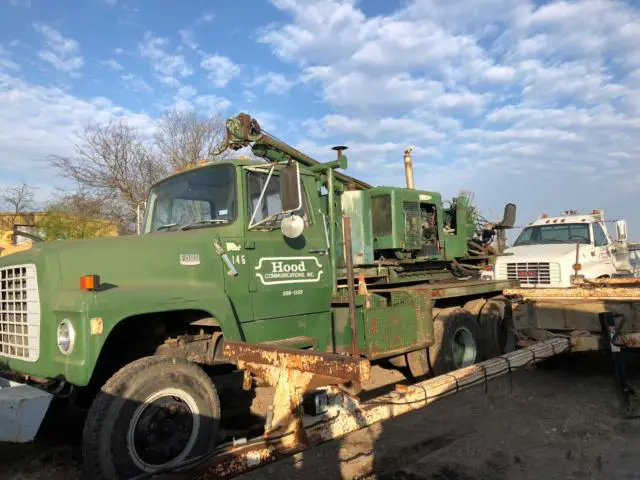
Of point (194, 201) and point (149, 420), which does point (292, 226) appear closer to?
point (194, 201)

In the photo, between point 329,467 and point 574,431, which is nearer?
point 329,467

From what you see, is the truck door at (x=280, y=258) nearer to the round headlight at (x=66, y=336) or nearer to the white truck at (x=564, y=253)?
the round headlight at (x=66, y=336)

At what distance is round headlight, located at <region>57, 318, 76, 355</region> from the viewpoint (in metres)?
3.50

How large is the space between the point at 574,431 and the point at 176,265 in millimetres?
3888

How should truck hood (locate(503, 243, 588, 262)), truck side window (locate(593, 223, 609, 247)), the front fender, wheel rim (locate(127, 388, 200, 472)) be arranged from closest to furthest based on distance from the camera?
1. the front fender
2. wheel rim (locate(127, 388, 200, 472))
3. truck hood (locate(503, 243, 588, 262))
4. truck side window (locate(593, 223, 609, 247))

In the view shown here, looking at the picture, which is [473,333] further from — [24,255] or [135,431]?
[24,255]

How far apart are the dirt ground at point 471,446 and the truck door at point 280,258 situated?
1358mm

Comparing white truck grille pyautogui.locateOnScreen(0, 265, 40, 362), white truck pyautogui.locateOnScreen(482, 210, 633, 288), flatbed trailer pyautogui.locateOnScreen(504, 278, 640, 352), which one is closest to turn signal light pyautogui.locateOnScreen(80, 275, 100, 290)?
white truck grille pyautogui.locateOnScreen(0, 265, 40, 362)

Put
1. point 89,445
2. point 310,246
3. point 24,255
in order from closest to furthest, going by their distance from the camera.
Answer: point 89,445, point 24,255, point 310,246

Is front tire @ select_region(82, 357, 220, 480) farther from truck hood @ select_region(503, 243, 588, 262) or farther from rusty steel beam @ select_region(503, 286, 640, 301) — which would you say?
truck hood @ select_region(503, 243, 588, 262)

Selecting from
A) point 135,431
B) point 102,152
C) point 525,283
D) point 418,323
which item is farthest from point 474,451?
point 102,152

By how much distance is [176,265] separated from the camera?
170 inches

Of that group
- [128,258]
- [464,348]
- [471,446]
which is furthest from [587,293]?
[128,258]

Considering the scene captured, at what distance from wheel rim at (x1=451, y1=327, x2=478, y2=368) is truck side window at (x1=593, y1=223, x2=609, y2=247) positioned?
474 centimetres
